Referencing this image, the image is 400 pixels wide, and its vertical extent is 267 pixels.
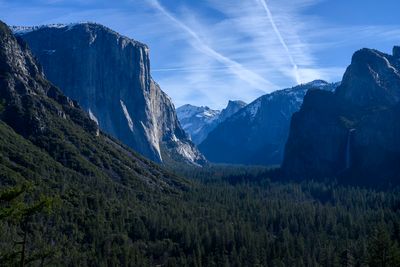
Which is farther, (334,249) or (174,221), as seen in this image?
(174,221)

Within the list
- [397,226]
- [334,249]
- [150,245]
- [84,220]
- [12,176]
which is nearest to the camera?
[397,226]

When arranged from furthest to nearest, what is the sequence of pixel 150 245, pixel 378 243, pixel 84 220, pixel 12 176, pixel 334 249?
pixel 12 176
pixel 84 220
pixel 150 245
pixel 334 249
pixel 378 243

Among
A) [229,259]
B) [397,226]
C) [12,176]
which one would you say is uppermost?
[12,176]

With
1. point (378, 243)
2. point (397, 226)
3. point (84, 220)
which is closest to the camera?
point (378, 243)

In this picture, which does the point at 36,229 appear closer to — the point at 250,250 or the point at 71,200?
the point at 71,200

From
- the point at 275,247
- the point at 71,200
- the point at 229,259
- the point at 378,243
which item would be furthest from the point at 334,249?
the point at 71,200

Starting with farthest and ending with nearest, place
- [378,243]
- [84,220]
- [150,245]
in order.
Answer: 1. [84,220]
2. [150,245]
3. [378,243]

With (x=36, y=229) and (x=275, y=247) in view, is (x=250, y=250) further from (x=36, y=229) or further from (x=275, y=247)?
(x=36, y=229)

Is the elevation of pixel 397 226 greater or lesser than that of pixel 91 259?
greater

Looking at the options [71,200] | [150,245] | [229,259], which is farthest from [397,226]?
[71,200]
